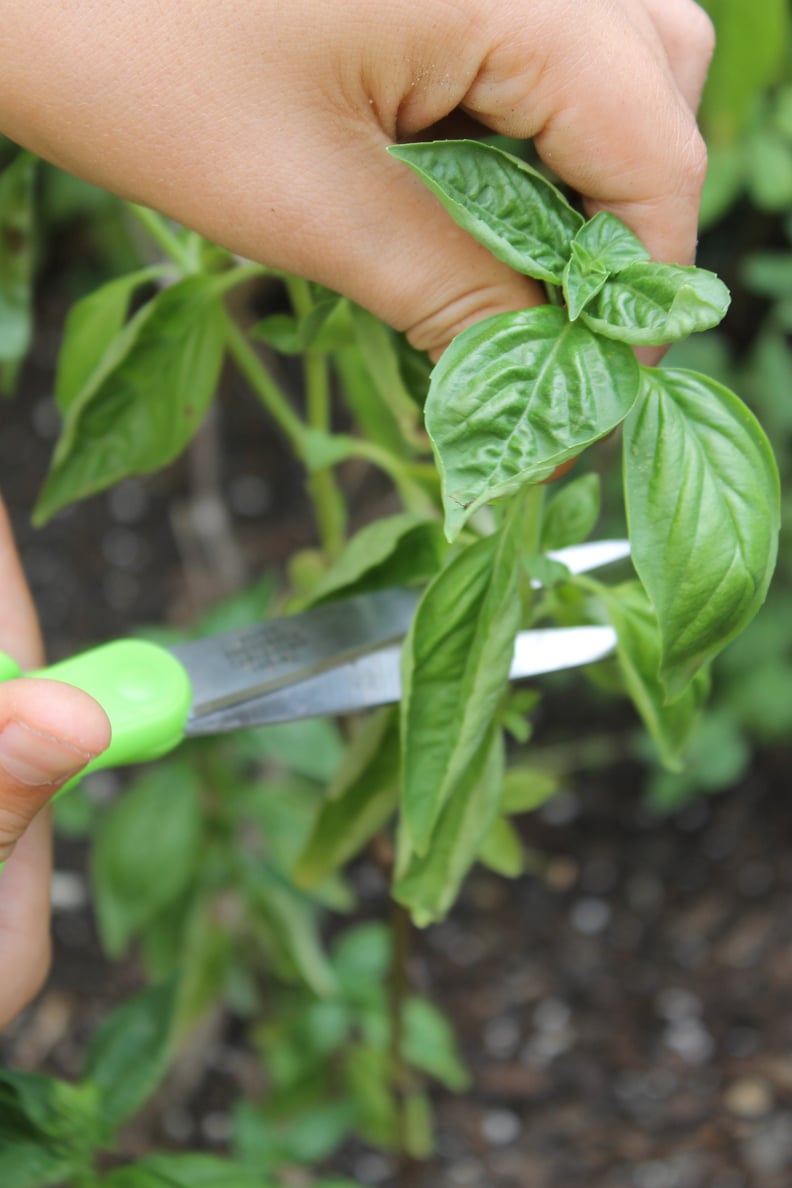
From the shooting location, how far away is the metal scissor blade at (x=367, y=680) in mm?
739

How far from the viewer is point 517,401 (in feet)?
1.68

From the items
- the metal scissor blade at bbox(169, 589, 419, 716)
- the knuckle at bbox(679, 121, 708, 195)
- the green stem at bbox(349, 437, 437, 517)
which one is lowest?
the metal scissor blade at bbox(169, 589, 419, 716)

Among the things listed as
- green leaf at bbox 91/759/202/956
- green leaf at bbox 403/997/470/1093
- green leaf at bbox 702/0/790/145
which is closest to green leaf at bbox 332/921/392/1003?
green leaf at bbox 403/997/470/1093

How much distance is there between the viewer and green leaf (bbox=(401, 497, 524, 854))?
0.60 metres

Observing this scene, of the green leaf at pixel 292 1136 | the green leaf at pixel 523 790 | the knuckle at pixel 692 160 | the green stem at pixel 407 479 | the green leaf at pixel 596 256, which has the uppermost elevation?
the knuckle at pixel 692 160

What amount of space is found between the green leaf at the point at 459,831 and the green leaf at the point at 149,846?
50cm

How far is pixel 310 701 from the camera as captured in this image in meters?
0.75

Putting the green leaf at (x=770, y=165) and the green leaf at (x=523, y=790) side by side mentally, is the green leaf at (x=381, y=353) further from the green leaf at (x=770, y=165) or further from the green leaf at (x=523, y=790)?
the green leaf at (x=770, y=165)

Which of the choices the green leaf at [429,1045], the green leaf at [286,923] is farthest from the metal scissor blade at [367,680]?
the green leaf at [429,1045]

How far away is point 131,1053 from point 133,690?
1.11 ft

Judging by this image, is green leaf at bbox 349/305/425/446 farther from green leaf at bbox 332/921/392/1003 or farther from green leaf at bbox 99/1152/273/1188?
green leaf at bbox 332/921/392/1003

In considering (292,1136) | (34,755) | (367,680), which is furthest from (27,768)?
(292,1136)

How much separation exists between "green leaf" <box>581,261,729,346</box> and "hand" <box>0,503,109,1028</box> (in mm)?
309

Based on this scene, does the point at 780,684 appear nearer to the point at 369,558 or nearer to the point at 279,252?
the point at 369,558
